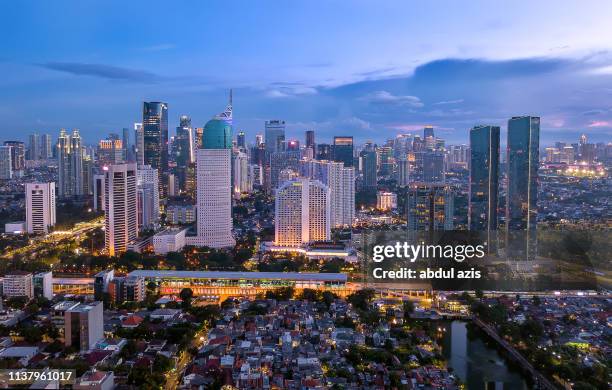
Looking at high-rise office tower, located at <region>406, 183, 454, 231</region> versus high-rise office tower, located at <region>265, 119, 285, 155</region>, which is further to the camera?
high-rise office tower, located at <region>265, 119, 285, 155</region>

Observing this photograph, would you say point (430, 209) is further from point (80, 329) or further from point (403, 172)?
point (403, 172)

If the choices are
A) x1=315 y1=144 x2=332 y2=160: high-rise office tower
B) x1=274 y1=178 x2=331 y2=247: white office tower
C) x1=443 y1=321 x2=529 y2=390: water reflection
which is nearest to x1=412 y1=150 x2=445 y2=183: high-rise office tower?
x1=315 y1=144 x2=332 y2=160: high-rise office tower

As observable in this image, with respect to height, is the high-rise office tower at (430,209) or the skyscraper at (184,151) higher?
the skyscraper at (184,151)

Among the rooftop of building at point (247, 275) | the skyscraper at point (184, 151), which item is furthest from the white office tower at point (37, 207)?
the skyscraper at point (184, 151)

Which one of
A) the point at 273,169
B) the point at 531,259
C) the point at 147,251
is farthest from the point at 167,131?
the point at 531,259

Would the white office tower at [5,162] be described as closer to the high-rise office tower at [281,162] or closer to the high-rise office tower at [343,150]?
the high-rise office tower at [281,162]

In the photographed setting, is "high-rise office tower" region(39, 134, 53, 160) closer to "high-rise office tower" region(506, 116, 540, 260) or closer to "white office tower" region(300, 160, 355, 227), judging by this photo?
"white office tower" region(300, 160, 355, 227)
